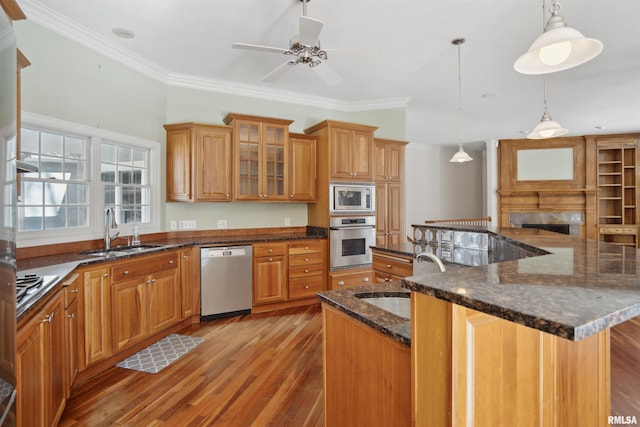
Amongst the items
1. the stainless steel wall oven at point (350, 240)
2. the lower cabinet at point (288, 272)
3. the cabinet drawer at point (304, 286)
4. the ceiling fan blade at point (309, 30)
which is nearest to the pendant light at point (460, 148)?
the stainless steel wall oven at point (350, 240)

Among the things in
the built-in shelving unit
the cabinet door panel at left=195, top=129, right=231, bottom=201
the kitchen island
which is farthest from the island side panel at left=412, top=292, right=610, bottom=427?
the built-in shelving unit

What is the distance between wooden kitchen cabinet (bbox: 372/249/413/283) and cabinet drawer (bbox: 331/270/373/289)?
1045 mm

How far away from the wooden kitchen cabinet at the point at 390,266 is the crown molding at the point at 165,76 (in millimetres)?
2653

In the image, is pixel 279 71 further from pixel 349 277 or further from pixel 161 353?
pixel 161 353

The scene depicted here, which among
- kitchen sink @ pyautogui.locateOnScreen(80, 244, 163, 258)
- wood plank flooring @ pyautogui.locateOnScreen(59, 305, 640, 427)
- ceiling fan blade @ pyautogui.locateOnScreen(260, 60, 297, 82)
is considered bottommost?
wood plank flooring @ pyautogui.locateOnScreen(59, 305, 640, 427)

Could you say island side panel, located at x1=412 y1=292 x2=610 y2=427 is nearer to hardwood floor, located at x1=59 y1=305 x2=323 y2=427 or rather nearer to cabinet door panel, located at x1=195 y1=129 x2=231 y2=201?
hardwood floor, located at x1=59 y1=305 x2=323 y2=427

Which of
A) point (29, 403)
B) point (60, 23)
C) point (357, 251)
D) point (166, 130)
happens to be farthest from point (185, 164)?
point (29, 403)

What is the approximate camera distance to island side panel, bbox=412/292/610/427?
2.61ft

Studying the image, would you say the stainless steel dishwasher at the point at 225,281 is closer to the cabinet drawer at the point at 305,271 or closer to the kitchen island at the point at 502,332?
the cabinet drawer at the point at 305,271

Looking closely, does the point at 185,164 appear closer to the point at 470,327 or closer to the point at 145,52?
the point at 145,52

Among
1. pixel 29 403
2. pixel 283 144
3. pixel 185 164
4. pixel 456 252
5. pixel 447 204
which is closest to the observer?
pixel 29 403

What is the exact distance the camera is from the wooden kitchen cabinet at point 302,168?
4289mm

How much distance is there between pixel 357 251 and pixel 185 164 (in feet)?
7.99

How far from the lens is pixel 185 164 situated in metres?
3.76
